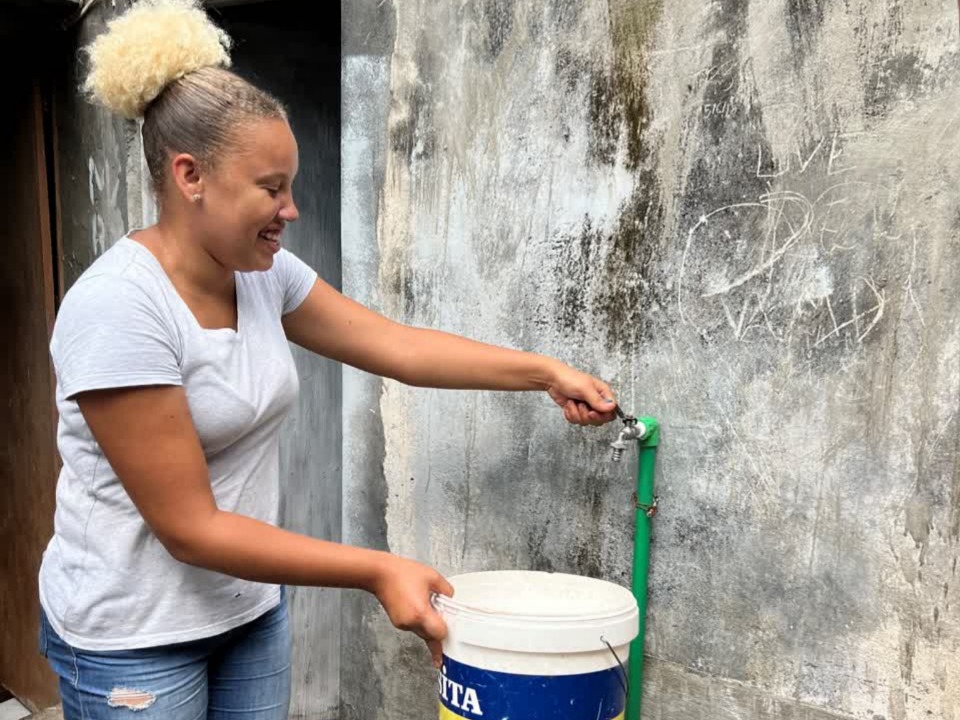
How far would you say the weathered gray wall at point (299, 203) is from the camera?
347 cm

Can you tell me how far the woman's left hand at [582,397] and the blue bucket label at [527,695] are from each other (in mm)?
603

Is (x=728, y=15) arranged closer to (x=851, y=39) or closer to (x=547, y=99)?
(x=851, y=39)

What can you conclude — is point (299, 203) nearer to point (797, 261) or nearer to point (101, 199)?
point (101, 199)

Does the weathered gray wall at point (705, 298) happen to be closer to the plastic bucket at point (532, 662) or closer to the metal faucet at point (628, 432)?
the metal faucet at point (628, 432)

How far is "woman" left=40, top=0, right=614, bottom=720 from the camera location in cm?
165

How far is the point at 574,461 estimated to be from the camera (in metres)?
2.60

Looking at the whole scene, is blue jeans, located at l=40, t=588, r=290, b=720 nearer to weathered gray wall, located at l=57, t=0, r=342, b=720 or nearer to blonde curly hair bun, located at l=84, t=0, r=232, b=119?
blonde curly hair bun, located at l=84, t=0, r=232, b=119

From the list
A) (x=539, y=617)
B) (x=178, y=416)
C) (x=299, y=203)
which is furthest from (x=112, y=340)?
(x=299, y=203)

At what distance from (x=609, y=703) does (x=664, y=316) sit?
0.97 metres

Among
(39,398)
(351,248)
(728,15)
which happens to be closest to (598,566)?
(351,248)

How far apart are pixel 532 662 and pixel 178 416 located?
32.0 inches

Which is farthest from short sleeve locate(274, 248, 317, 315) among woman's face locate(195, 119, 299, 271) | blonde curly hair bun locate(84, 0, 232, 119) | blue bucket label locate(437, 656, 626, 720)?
blue bucket label locate(437, 656, 626, 720)

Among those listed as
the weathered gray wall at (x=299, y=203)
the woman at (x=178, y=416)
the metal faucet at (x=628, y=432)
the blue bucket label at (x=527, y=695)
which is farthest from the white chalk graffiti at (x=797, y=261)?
the weathered gray wall at (x=299, y=203)

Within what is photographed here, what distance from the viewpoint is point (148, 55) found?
1.78 m
